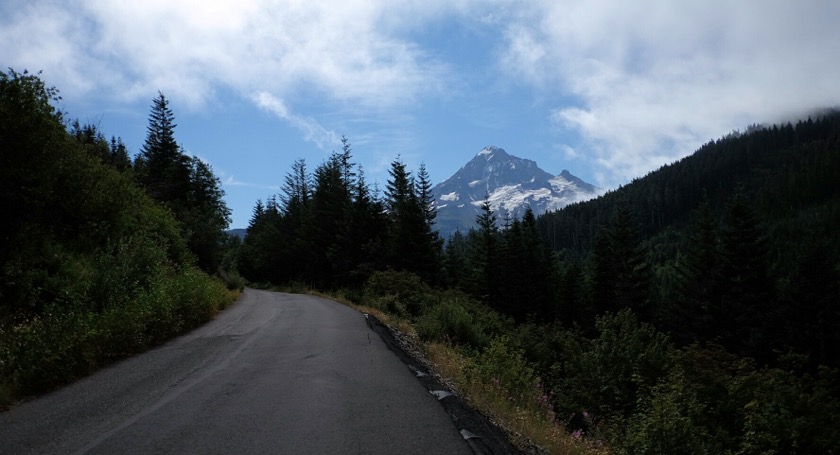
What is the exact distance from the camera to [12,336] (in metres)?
7.71

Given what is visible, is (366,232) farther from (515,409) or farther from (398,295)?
(515,409)

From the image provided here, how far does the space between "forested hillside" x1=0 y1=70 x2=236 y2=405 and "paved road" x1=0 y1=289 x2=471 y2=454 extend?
2.03ft

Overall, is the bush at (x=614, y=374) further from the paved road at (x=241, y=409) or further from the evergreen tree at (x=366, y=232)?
the evergreen tree at (x=366, y=232)

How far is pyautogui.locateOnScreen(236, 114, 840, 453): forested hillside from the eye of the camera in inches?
296

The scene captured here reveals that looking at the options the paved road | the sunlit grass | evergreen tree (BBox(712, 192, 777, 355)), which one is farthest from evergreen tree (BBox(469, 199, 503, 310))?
the paved road

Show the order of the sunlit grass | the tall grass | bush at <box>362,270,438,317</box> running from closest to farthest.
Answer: the sunlit grass, the tall grass, bush at <box>362,270,438,317</box>

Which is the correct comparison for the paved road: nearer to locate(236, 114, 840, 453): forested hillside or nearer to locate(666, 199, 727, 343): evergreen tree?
locate(236, 114, 840, 453): forested hillside

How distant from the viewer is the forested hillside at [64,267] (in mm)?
7645

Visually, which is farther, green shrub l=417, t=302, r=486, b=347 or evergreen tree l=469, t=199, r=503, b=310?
evergreen tree l=469, t=199, r=503, b=310

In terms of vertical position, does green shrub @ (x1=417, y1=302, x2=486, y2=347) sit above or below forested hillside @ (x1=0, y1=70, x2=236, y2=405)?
below

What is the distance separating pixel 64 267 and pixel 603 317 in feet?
48.6

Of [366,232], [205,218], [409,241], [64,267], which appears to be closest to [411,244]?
[409,241]

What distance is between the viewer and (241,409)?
5668 millimetres

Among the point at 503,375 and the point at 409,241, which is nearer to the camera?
the point at 503,375
